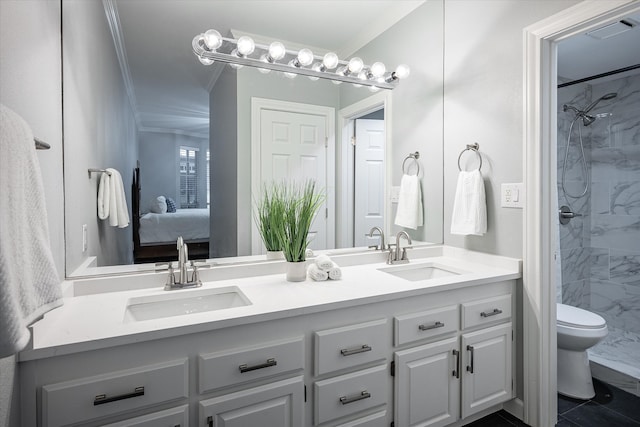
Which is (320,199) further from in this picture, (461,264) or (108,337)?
(108,337)

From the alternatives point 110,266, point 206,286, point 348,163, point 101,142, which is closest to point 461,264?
point 348,163

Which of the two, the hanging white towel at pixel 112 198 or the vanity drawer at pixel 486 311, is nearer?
the hanging white towel at pixel 112 198

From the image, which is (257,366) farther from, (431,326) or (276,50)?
(276,50)

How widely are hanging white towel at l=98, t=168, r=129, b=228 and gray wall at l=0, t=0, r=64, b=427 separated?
0.24 metres

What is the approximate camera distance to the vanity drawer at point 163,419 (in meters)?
1.04

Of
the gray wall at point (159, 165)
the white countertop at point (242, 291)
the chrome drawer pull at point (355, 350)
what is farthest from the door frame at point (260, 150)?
the chrome drawer pull at point (355, 350)

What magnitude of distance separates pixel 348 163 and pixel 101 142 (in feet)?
4.15

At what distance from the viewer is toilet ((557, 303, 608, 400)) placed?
2062 mm

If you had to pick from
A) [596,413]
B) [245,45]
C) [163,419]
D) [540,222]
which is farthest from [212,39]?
[596,413]

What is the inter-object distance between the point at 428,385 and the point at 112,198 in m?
1.62

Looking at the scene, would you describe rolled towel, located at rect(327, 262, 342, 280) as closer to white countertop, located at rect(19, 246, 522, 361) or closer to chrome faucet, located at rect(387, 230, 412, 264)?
white countertop, located at rect(19, 246, 522, 361)

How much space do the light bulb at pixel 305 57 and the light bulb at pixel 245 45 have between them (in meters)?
0.27

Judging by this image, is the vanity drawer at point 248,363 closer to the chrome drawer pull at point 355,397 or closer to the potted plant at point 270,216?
the chrome drawer pull at point 355,397

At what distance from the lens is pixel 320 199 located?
198cm
